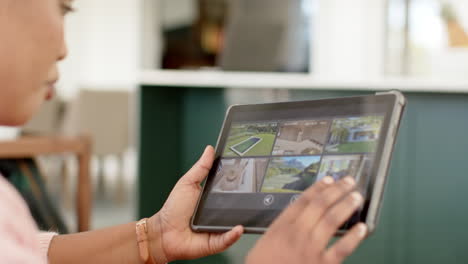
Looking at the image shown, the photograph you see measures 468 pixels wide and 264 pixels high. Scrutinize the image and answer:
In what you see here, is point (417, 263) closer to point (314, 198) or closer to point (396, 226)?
point (396, 226)

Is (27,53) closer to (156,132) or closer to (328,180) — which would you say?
(328,180)

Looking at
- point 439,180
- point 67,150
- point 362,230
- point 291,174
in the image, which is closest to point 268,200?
point 291,174

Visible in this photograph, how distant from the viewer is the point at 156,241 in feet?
2.58

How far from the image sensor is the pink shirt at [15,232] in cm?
45

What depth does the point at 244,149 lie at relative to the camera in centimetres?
Answer: 70

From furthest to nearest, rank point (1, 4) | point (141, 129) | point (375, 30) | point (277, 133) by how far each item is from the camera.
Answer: point (375, 30) < point (141, 129) < point (277, 133) < point (1, 4)

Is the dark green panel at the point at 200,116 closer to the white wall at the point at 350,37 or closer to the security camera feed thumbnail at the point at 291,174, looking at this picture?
the security camera feed thumbnail at the point at 291,174

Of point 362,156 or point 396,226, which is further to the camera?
point 396,226

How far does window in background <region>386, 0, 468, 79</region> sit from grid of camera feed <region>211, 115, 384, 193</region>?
12.5ft

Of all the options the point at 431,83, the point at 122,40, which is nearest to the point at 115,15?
the point at 122,40

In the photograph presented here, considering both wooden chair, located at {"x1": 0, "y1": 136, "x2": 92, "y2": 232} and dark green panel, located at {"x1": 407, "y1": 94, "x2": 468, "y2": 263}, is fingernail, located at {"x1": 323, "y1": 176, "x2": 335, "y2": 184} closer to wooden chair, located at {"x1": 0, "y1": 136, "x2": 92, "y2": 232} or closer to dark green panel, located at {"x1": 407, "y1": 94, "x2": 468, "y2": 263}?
dark green panel, located at {"x1": 407, "y1": 94, "x2": 468, "y2": 263}

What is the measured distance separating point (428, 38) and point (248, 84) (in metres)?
3.12

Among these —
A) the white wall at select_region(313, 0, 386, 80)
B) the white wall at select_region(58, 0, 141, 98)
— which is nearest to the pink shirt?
the white wall at select_region(313, 0, 386, 80)

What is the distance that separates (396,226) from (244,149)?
1.07m
